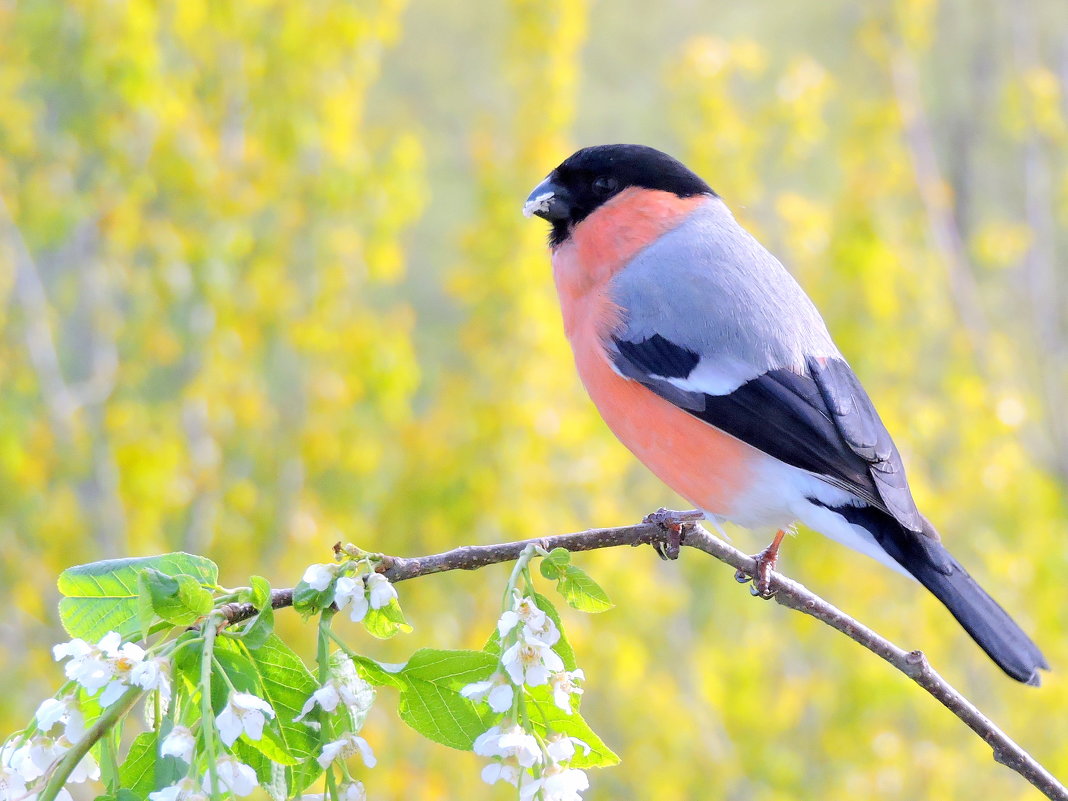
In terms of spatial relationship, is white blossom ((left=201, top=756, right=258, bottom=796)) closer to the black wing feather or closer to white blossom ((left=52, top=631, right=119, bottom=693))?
white blossom ((left=52, top=631, right=119, bottom=693))

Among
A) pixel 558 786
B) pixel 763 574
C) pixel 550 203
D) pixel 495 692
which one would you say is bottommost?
Result: pixel 763 574

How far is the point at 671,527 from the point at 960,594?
1.85 ft

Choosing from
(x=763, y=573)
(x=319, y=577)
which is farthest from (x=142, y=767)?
(x=763, y=573)

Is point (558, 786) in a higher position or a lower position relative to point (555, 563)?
lower

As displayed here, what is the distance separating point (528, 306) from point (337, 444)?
3.50 ft

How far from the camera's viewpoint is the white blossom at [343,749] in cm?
115

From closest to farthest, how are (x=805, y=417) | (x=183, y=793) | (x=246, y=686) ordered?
(x=183, y=793)
(x=246, y=686)
(x=805, y=417)

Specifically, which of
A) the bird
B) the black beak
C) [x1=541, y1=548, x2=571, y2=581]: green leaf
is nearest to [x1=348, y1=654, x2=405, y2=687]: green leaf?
[x1=541, y1=548, x2=571, y2=581]: green leaf

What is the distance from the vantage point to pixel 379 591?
126 centimetres

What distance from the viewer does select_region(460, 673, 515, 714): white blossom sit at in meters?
1.20

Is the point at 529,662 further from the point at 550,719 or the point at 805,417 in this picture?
the point at 805,417

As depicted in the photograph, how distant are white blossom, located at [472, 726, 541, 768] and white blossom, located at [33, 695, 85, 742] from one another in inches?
16.2

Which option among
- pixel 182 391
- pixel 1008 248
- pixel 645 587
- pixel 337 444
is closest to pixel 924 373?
Answer: pixel 1008 248

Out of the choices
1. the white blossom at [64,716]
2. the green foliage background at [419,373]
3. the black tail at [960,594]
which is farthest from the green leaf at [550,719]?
the green foliage background at [419,373]
